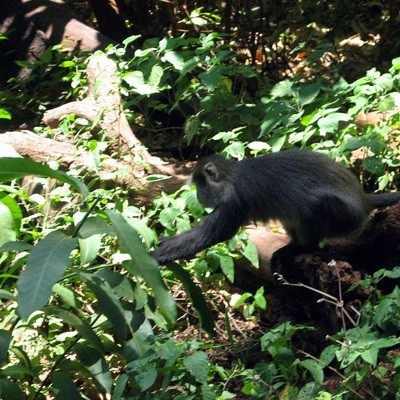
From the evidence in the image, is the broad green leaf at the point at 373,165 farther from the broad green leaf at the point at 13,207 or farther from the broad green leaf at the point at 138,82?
the broad green leaf at the point at 13,207

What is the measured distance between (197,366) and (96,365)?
0.64m

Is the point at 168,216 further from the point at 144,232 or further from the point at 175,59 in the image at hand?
the point at 175,59

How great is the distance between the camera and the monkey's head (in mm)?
5051

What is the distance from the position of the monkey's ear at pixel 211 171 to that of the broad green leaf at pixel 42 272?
1972 mm

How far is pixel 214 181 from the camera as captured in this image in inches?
200

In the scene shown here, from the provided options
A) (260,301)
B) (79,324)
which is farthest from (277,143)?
(79,324)

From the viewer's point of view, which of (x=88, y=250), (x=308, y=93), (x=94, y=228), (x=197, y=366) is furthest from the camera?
(x=308, y=93)

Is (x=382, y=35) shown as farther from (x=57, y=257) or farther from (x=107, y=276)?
(x=57, y=257)

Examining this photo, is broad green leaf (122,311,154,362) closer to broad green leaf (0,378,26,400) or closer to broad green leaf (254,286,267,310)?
broad green leaf (0,378,26,400)

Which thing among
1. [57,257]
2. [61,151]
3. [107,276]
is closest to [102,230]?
[107,276]

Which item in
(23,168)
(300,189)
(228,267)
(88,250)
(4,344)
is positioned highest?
(23,168)

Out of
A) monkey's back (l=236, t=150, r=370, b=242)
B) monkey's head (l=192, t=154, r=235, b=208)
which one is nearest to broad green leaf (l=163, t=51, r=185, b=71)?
monkey's head (l=192, t=154, r=235, b=208)

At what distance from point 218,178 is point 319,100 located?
1.34 m

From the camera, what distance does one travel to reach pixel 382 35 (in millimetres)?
7848
